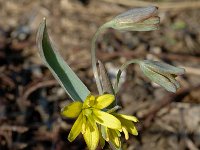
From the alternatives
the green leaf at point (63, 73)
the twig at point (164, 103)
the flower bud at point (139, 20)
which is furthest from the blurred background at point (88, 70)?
the flower bud at point (139, 20)

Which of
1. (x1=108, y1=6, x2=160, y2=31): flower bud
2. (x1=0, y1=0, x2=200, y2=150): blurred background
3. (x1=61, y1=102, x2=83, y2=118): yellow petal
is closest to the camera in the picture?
(x1=61, y1=102, x2=83, y2=118): yellow petal

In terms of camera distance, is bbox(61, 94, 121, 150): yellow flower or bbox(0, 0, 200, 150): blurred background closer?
bbox(61, 94, 121, 150): yellow flower

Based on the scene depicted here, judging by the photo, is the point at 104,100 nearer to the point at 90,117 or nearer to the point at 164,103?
the point at 90,117

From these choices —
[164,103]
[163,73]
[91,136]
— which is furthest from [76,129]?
[164,103]

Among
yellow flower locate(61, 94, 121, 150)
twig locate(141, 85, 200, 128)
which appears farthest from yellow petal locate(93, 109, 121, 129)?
twig locate(141, 85, 200, 128)

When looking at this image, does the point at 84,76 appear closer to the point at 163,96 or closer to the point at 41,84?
the point at 41,84

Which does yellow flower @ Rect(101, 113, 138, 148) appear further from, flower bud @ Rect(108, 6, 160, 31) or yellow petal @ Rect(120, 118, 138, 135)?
flower bud @ Rect(108, 6, 160, 31)
